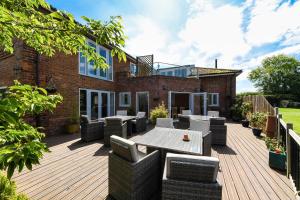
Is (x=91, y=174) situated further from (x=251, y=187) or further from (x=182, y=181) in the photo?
(x=251, y=187)

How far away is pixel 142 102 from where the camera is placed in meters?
12.0

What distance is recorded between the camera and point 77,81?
8.77 m

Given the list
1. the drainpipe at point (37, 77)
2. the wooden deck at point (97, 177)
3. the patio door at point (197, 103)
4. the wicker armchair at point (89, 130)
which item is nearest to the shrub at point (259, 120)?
the wooden deck at point (97, 177)

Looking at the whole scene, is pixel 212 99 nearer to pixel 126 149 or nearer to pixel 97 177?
pixel 97 177

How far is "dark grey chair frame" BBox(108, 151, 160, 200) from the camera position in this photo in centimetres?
238

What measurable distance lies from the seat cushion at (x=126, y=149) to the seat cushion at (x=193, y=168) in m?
0.56

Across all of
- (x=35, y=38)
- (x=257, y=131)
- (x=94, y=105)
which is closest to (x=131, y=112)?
(x=94, y=105)

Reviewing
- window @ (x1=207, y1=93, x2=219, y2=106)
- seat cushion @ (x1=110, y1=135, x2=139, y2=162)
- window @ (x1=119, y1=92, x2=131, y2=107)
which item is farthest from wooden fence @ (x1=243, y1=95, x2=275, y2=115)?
window @ (x1=119, y1=92, x2=131, y2=107)

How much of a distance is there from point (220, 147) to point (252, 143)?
1.53 metres

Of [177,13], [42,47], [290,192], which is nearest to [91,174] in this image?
[42,47]

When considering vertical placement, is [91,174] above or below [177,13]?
below

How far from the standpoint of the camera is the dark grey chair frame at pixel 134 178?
2.38 meters

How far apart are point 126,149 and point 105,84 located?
926 cm

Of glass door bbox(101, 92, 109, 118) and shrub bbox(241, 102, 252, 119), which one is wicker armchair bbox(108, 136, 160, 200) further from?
shrub bbox(241, 102, 252, 119)
